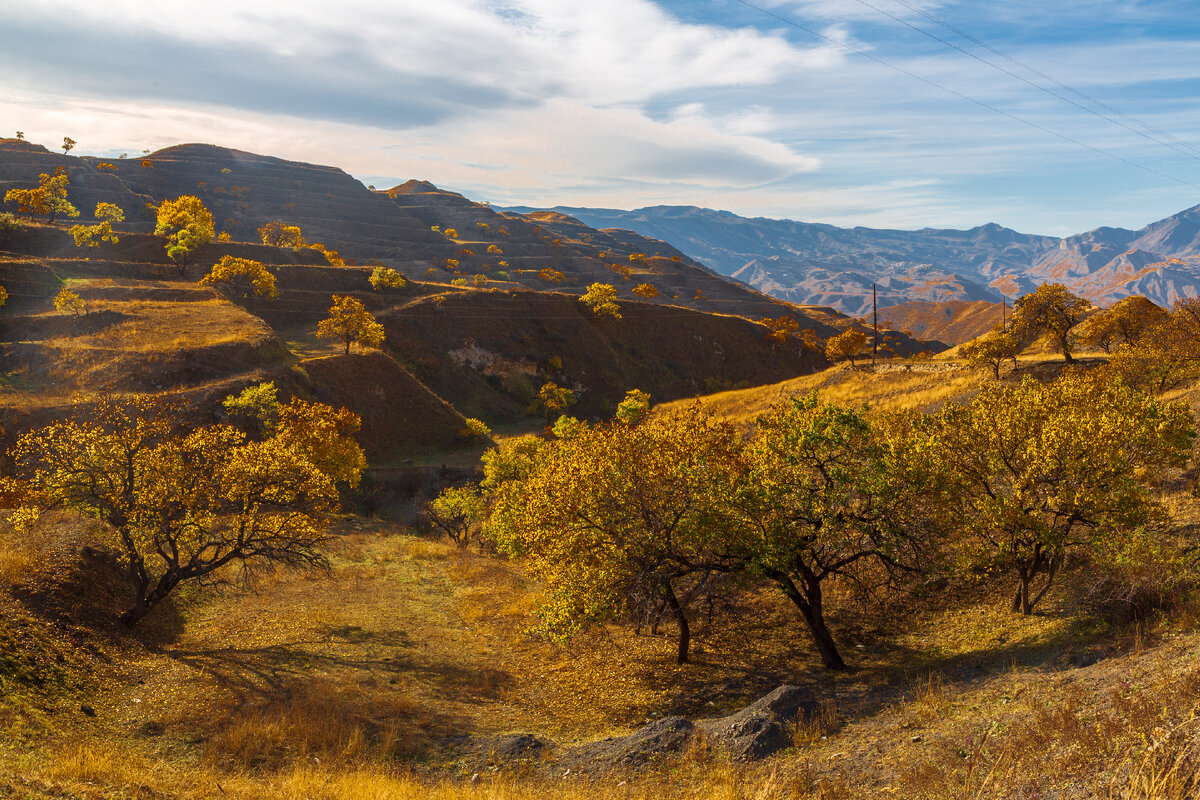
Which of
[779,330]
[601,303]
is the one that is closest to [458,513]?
[601,303]

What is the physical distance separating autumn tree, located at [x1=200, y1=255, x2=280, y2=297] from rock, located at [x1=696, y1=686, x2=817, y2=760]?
96218 millimetres

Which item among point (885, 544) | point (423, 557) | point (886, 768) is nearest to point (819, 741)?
point (886, 768)

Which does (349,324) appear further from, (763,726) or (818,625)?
(763,726)

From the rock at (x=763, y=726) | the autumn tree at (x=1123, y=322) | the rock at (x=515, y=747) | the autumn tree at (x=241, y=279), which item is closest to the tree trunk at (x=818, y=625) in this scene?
the rock at (x=763, y=726)

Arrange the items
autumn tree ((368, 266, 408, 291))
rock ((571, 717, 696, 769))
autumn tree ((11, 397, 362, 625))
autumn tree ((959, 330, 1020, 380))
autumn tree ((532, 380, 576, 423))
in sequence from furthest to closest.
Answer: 1. autumn tree ((368, 266, 408, 291))
2. autumn tree ((532, 380, 576, 423))
3. autumn tree ((959, 330, 1020, 380))
4. autumn tree ((11, 397, 362, 625))
5. rock ((571, 717, 696, 769))

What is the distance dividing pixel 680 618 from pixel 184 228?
118 m

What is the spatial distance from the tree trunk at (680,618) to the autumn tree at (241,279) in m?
91.0

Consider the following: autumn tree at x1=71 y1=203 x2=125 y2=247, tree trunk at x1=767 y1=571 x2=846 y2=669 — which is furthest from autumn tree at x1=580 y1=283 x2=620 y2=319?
tree trunk at x1=767 y1=571 x2=846 y2=669

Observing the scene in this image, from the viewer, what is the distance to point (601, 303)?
412ft

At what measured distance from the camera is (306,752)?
16.3 m

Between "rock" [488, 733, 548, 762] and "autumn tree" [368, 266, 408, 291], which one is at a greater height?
"autumn tree" [368, 266, 408, 291]

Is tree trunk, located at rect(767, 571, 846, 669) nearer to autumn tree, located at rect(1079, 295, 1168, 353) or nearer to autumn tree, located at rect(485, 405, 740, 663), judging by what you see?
autumn tree, located at rect(485, 405, 740, 663)

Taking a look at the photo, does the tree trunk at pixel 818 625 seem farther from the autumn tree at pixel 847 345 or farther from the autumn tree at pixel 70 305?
the autumn tree at pixel 70 305

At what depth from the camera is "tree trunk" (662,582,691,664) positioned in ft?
69.2
